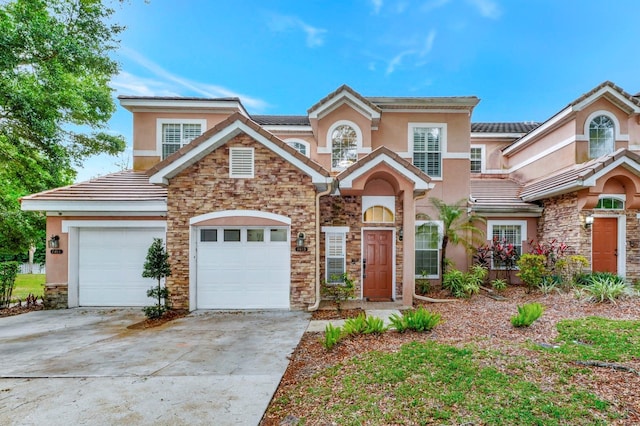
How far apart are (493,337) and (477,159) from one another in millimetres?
11739

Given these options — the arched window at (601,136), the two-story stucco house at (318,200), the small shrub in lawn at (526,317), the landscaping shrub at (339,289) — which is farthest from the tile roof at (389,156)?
the arched window at (601,136)

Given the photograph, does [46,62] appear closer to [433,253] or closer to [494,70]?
[433,253]

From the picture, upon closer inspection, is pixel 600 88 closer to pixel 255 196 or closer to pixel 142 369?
pixel 255 196

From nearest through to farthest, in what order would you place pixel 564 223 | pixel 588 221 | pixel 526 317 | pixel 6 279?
pixel 526 317 < pixel 6 279 < pixel 588 221 < pixel 564 223

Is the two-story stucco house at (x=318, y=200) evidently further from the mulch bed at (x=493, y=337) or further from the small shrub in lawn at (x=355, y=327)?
the small shrub in lawn at (x=355, y=327)

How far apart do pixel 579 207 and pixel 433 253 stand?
4.86m

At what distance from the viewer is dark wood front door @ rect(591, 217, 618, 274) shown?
10.1 metres

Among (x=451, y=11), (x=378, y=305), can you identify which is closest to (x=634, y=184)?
(x=378, y=305)

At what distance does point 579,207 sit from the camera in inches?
388

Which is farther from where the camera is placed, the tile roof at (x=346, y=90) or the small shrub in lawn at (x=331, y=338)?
the tile roof at (x=346, y=90)

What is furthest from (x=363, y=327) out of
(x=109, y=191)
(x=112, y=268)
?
(x=109, y=191)

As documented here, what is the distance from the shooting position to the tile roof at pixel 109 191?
8.87 m

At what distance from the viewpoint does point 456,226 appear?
11453mm

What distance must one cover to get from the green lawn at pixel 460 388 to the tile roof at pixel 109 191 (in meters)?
7.63
